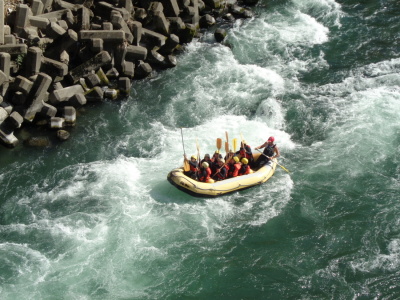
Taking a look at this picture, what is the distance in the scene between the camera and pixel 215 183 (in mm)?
13883

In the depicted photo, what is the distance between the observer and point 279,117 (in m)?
16.5

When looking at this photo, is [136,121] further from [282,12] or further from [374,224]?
[282,12]

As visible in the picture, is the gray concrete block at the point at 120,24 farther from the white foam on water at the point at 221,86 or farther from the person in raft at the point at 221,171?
the person in raft at the point at 221,171

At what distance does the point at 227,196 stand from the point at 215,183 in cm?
52

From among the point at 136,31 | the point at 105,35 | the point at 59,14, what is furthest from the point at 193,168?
the point at 59,14

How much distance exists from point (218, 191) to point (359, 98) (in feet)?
21.2

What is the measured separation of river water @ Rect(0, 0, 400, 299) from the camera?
38.4 feet

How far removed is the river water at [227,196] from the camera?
38.4ft

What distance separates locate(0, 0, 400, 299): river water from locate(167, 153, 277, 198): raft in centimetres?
24

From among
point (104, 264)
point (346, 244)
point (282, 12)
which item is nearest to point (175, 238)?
point (104, 264)

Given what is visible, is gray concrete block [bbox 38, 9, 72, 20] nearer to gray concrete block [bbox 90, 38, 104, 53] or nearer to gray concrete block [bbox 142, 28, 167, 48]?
gray concrete block [bbox 90, 38, 104, 53]

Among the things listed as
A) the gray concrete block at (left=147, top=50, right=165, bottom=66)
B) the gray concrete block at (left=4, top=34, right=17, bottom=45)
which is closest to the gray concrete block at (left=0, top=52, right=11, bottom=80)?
the gray concrete block at (left=4, top=34, right=17, bottom=45)

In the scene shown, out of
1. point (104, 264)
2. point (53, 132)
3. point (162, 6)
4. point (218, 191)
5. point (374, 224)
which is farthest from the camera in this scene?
point (162, 6)

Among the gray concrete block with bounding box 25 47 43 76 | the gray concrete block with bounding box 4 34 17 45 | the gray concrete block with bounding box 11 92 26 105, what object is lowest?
the gray concrete block with bounding box 11 92 26 105
